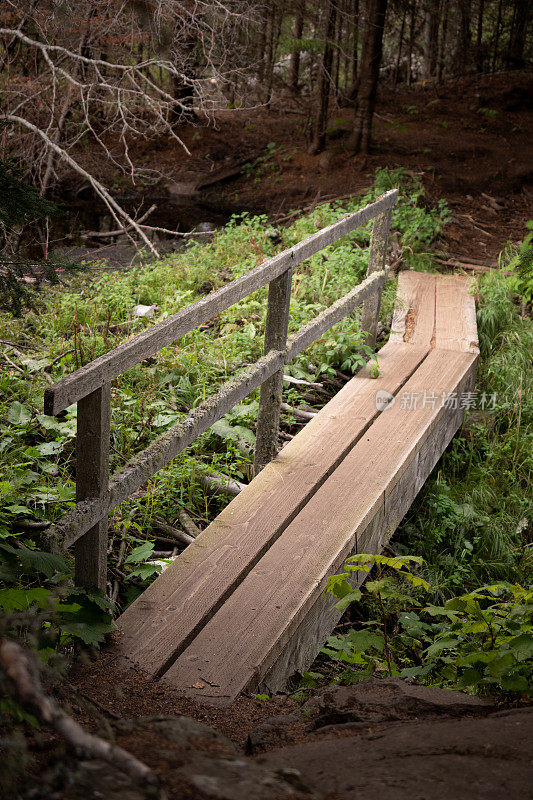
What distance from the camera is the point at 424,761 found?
1.64 m

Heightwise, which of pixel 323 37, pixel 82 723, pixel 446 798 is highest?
pixel 323 37

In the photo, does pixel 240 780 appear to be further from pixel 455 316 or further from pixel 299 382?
pixel 455 316

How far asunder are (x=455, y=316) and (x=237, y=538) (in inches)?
172

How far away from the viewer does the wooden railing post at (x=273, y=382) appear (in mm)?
4402

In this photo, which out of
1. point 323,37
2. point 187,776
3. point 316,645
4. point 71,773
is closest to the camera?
point 71,773

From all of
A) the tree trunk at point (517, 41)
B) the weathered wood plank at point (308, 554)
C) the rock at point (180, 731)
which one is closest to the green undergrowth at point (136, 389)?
the rock at point (180, 731)

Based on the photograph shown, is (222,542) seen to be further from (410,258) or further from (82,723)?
(410,258)

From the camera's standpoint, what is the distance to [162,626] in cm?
305

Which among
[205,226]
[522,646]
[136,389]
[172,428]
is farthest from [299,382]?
[205,226]

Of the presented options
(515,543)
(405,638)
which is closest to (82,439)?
(405,638)

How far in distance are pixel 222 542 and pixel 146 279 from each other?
207 inches

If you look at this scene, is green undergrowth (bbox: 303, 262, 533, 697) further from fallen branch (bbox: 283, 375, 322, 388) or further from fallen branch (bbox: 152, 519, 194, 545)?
fallen branch (bbox: 283, 375, 322, 388)

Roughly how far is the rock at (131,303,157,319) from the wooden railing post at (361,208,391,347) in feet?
7.19

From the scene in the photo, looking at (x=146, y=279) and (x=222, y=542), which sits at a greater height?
(x=146, y=279)
